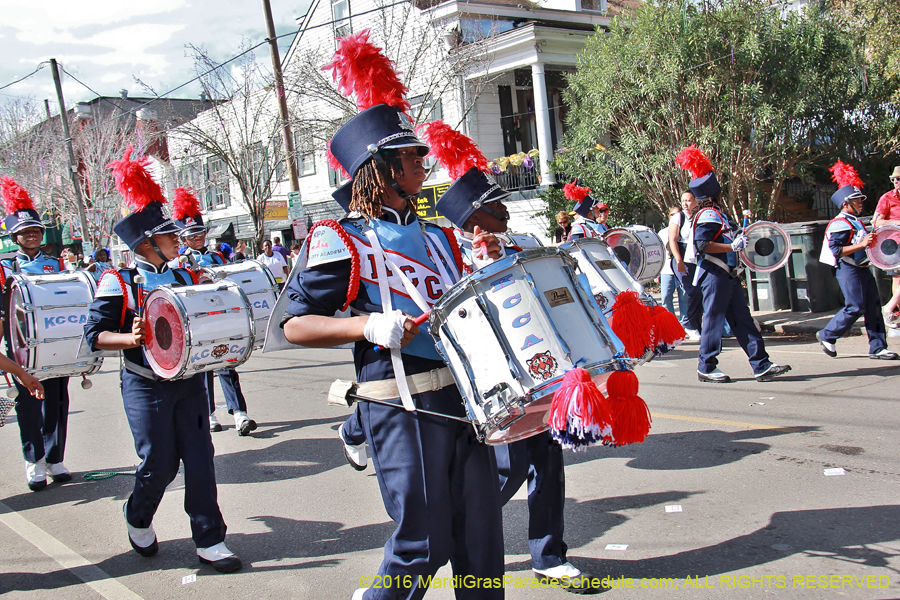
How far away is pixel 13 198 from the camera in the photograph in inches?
302

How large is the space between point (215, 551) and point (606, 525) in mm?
2256

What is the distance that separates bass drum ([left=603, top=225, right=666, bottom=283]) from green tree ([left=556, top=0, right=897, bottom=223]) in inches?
252

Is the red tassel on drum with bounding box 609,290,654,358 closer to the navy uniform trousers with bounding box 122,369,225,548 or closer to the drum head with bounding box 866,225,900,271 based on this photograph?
the navy uniform trousers with bounding box 122,369,225,548

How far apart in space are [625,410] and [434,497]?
74 centimetres

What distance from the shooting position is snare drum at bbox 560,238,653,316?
4.04m

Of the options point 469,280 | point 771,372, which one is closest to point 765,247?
point 771,372

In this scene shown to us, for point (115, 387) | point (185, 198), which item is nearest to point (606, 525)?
point (185, 198)

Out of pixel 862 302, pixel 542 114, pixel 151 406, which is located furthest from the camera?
pixel 542 114

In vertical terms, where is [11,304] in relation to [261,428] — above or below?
above

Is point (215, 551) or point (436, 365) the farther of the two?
point (215, 551)

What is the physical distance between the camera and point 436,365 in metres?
2.85

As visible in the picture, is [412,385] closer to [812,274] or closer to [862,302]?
[862,302]

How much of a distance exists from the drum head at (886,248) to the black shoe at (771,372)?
164cm

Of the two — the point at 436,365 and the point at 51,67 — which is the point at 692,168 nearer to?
the point at 436,365
